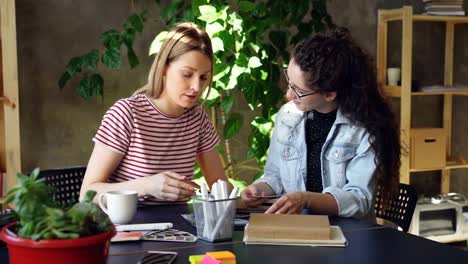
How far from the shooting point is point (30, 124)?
3.10 meters

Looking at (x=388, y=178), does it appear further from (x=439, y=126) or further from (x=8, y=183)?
(x=439, y=126)

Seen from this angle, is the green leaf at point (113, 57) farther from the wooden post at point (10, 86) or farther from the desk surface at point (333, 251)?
the desk surface at point (333, 251)

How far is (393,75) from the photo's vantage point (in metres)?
3.86

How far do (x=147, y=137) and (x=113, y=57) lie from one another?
3.18 ft

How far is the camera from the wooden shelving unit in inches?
146

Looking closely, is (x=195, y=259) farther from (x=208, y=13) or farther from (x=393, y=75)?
(x=393, y=75)

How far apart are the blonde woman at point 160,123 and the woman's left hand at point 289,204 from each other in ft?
1.15

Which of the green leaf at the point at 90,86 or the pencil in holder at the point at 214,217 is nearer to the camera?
the pencil in holder at the point at 214,217

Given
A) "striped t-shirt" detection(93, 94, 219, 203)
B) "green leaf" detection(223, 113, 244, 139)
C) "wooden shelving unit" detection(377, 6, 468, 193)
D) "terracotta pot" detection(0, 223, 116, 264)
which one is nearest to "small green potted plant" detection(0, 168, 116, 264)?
"terracotta pot" detection(0, 223, 116, 264)

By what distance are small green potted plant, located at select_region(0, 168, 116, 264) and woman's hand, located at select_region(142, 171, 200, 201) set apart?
73 cm

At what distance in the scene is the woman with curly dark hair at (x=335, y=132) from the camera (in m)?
1.93

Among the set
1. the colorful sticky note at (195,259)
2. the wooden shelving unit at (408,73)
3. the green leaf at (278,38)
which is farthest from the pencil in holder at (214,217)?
the wooden shelving unit at (408,73)

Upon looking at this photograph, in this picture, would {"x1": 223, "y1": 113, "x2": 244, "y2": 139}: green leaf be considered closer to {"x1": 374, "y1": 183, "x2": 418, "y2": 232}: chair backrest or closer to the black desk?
{"x1": 374, "y1": 183, "x2": 418, "y2": 232}: chair backrest

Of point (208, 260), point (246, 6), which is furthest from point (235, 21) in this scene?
point (208, 260)
